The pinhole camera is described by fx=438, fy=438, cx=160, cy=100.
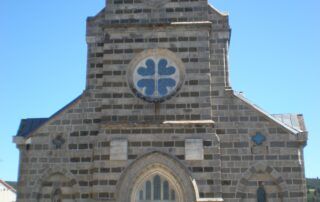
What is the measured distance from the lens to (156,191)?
1623 cm

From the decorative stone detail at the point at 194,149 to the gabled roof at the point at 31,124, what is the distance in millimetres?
4972

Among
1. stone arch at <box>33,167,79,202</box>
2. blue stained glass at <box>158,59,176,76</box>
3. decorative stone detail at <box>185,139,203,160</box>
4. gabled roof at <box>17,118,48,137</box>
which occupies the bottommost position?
stone arch at <box>33,167,79,202</box>

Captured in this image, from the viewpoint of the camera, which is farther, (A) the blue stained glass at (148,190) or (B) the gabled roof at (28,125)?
(B) the gabled roof at (28,125)

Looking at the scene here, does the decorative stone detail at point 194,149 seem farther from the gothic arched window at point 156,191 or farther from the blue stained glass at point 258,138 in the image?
the blue stained glass at point 258,138

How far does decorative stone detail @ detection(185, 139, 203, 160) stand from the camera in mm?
16234

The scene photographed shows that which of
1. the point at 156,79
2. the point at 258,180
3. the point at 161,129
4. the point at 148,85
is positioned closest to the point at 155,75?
the point at 156,79

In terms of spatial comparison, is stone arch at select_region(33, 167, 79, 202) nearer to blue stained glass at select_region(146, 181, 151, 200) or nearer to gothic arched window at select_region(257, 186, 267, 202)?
blue stained glass at select_region(146, 181, 151, 200)

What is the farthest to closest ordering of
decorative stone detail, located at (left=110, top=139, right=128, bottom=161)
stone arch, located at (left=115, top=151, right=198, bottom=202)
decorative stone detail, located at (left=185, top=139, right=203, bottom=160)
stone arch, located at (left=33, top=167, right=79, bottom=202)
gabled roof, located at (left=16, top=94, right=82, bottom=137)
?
gabled roof, located at (left=16, top=94, right=82, bottom=137) < stone arch, located at (left=33, top=167, right=79, bottom=202) < decorative stone detail, located at (left=110, top=139, right=128, bottom=161) < decorative stone detail, located at (left=185, top=139, right=203, bottom=160) < stone arch, located at (left=115, top=151, right=198, bottom=202)

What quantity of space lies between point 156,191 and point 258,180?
3.79 meters

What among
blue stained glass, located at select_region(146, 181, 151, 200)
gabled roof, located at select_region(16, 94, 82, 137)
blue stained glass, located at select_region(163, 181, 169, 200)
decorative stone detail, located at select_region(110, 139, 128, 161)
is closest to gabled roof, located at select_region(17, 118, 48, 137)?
gabled roof, located at select_region(16, 94, 82, 137)

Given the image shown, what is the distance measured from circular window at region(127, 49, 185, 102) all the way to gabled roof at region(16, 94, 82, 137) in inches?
101

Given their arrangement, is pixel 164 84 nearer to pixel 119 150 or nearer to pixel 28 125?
pixel 119 150

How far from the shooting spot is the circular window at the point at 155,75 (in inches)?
680

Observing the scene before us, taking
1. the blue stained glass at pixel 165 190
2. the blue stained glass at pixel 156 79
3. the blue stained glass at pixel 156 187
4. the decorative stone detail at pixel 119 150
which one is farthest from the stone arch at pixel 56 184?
the blue stained glass at pixel 156 79
